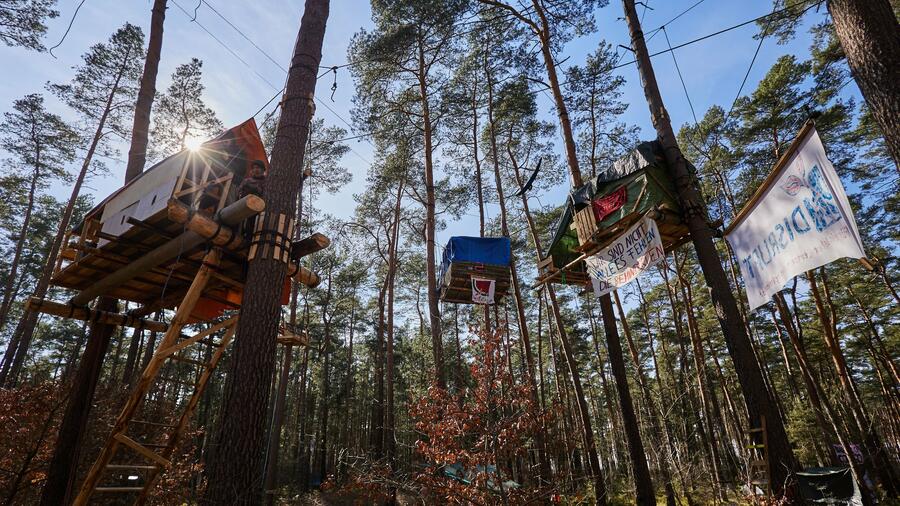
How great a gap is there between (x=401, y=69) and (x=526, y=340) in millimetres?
9095

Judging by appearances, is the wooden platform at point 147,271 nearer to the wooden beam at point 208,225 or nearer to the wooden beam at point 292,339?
the wooden beam at point 208,225

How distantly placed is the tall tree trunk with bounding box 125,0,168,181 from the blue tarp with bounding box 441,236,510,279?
6.36 meters

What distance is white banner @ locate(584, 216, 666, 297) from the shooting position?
527 cm

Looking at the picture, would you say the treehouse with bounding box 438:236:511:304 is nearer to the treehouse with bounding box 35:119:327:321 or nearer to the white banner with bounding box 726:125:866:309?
the treehouse with bounding box 35:119:327:321

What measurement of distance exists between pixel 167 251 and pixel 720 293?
670 cm

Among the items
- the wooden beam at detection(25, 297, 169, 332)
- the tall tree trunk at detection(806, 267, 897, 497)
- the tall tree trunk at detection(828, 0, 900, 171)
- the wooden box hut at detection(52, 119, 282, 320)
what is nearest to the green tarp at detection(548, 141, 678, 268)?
the tall tree trunk at detection(828, 0, 900, 171)

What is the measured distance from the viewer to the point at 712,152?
14.5 meters

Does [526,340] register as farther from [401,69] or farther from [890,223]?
[890,223]

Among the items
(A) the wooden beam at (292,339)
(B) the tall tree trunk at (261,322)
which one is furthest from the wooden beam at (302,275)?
(A) the wooden beam at (292,339)

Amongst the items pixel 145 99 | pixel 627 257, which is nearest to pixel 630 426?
pixel 627 257

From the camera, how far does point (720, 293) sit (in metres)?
4.76

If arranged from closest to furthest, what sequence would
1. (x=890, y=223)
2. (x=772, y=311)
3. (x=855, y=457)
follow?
(x=855, y=457) < (x=890, y=223) < (x=772, y=311)

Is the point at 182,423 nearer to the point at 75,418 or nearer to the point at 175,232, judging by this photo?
the point at 75,418

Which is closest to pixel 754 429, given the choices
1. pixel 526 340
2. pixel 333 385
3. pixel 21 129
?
pixel 526 340
